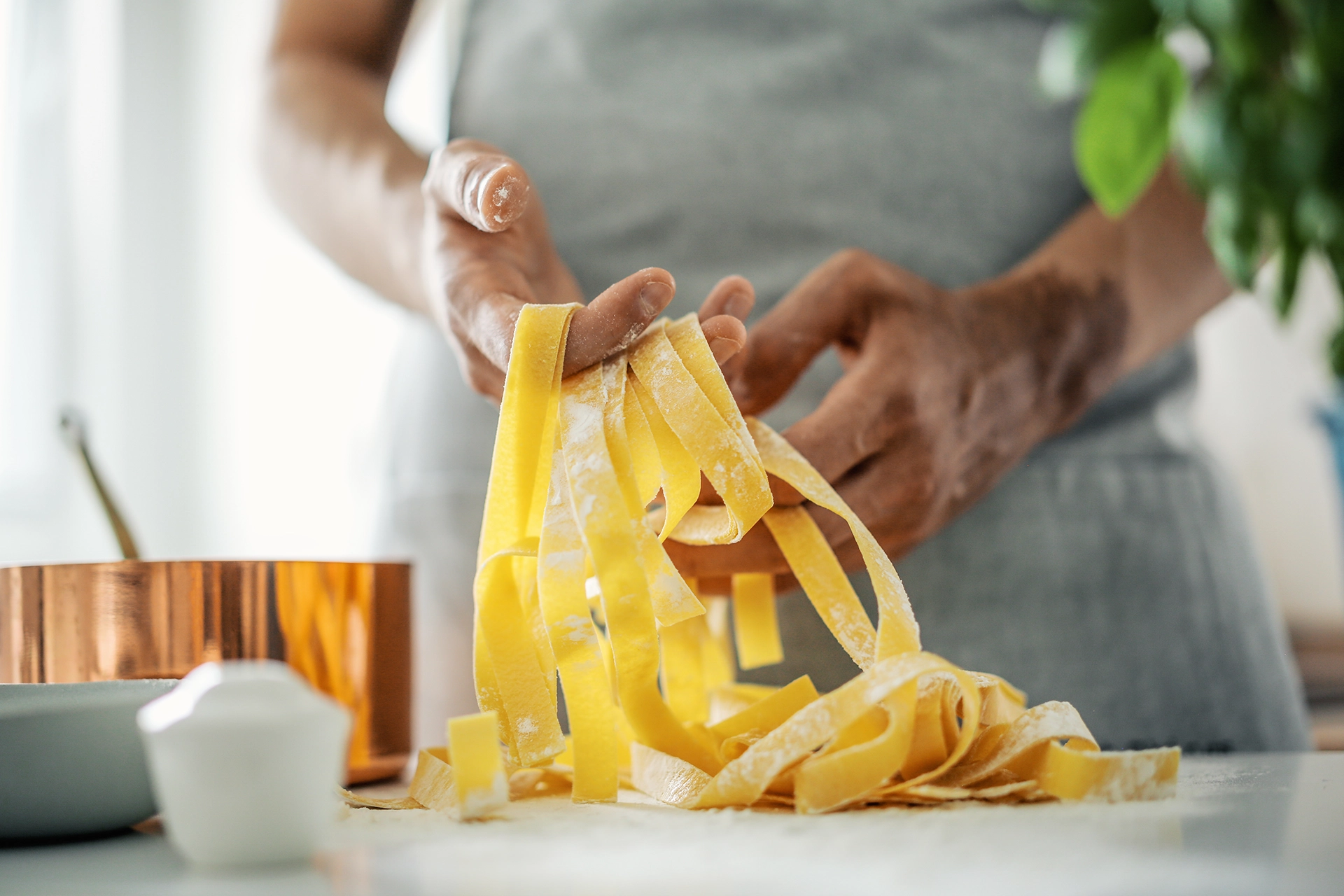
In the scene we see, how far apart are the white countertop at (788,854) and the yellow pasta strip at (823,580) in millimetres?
71

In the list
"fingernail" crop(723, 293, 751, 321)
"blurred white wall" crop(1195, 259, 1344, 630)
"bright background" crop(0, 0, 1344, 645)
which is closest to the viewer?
"fingernail" crop(723, 293, 751, 321)

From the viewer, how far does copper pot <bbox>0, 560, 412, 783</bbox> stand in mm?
377

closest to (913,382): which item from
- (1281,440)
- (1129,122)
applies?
(1129,122)

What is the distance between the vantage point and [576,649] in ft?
1.11

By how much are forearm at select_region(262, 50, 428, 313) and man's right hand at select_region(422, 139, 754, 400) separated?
96mm

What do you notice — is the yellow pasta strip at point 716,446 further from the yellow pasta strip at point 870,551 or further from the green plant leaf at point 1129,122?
the green plant leaf at point 1129,122

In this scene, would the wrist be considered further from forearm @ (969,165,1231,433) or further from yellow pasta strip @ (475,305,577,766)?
yellow pasta strip @ (475,305,577,766)

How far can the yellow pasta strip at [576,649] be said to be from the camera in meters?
0.33

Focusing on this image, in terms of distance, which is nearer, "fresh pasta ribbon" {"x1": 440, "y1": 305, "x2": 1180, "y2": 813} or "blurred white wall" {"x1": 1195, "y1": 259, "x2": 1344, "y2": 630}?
"fresh pasta ribbon" {"x1": 440, "y1": 305, "x2": 1180, "y2": 813}

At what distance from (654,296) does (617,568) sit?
3.3 inches

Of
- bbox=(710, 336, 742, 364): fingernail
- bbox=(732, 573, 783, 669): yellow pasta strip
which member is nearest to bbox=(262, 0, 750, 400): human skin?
bbox=(710, 336, 742, 364): fingernail

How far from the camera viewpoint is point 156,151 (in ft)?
7.47

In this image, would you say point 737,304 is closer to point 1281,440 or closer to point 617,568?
point 617,568

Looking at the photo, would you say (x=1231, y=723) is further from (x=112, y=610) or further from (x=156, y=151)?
(x=156, y=151)
